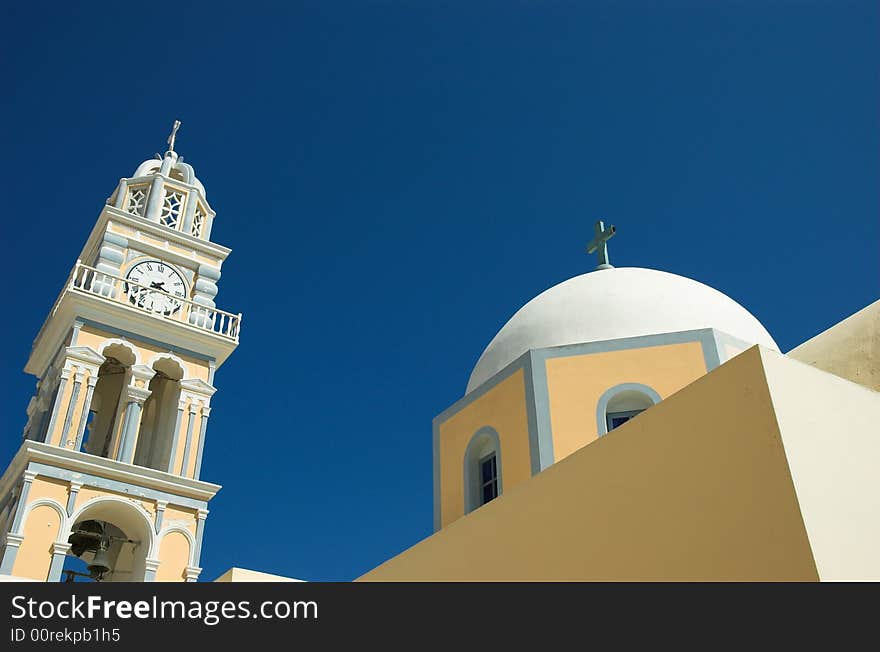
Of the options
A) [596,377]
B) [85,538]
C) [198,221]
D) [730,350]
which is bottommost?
[596,377]

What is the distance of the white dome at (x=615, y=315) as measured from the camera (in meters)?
8.33

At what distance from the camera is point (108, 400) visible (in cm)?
1627

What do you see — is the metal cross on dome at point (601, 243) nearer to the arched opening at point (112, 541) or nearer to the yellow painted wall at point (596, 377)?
the yellow painted wall at point (596, 377)

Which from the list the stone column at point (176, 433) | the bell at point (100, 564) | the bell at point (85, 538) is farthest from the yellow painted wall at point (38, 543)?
the stone column at point (176, 433)

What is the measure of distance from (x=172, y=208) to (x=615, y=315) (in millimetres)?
12571

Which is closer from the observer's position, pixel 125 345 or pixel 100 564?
pixel 100 564

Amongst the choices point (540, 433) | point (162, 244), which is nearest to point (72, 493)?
point (162, 244)

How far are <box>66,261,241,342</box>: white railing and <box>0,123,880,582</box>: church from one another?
4 cm

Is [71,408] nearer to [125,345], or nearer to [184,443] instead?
[125,345]

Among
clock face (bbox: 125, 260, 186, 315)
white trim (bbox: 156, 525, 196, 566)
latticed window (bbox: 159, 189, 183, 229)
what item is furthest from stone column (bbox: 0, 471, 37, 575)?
latticed window (bbox: 159, 189, 183, 229)

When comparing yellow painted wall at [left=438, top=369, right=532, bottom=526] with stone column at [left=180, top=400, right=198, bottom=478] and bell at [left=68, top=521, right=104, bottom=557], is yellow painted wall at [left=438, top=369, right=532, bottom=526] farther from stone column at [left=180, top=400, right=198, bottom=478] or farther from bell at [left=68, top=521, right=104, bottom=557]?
bell at [left=68, top=521, right=104, bottom=557]

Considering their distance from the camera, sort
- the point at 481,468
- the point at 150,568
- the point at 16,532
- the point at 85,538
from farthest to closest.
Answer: the point at 85,538 → the point at 150,568 → the point at 16,532 → the point at 481,468
